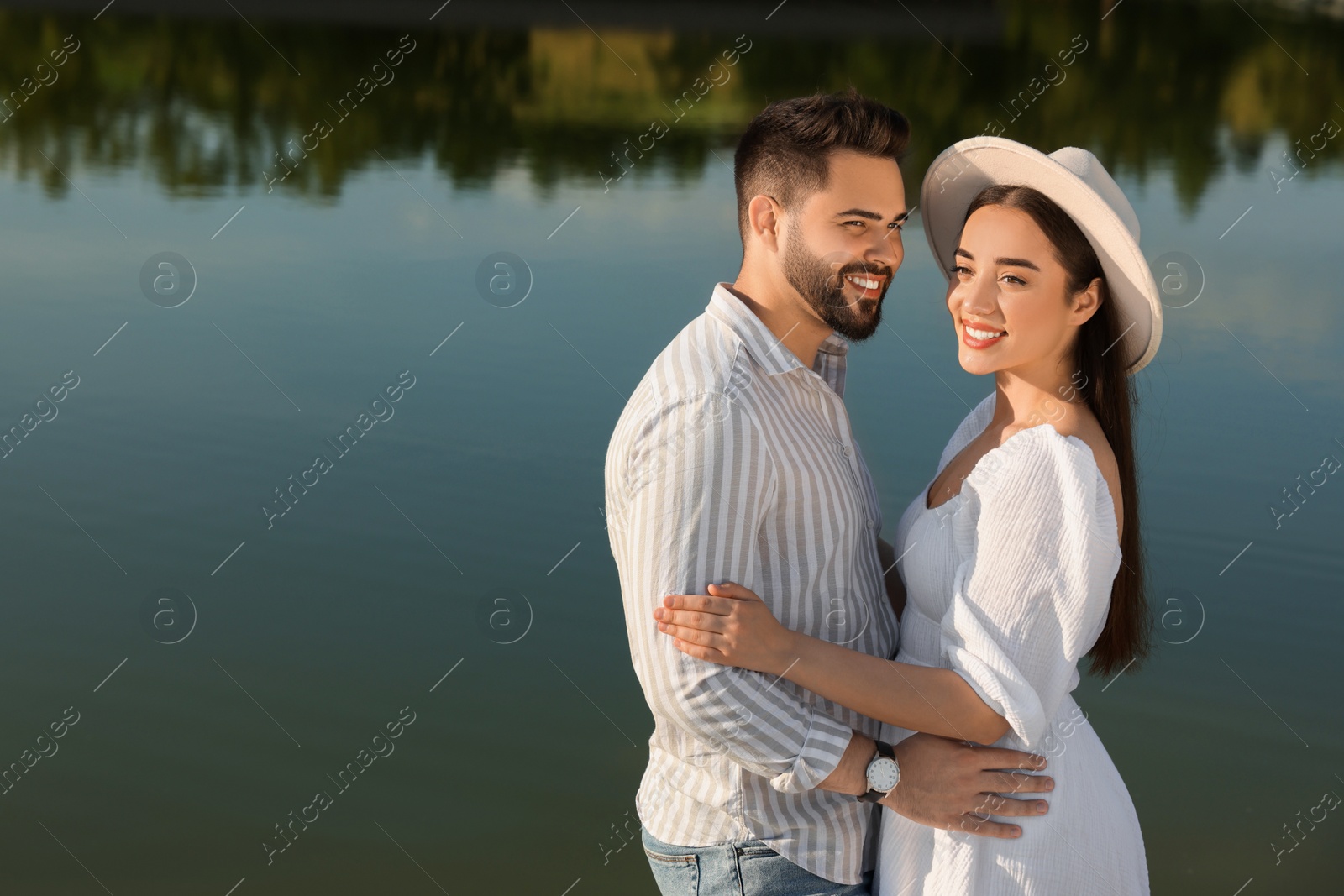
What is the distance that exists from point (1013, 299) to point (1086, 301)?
5.0 inches

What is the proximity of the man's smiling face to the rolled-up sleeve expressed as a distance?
1.02ft

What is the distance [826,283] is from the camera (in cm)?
197

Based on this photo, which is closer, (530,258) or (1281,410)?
(1281,410)

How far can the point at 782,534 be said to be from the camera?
1846mm

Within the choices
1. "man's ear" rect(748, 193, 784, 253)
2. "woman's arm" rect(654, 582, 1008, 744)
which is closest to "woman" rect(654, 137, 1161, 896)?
"woman's arm" rect(654, 582, 1008, 744)

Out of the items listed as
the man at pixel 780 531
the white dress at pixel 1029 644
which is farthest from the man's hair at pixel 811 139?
the white dress at pixel 1029 644

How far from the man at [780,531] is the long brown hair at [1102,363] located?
20cm

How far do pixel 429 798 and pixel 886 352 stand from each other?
4.33 m

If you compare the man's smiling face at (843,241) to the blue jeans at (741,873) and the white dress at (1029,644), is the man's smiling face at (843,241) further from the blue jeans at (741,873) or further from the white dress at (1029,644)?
the blue jeans at (741,873)

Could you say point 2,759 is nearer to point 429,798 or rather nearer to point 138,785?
point 138,785

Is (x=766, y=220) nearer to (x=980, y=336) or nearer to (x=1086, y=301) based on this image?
(x=980, y=336)

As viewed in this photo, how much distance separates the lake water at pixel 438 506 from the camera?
3855 millimetres

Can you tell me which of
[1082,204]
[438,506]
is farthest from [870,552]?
Result: [438,506]

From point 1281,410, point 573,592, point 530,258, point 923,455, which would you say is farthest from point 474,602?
point 530,258
